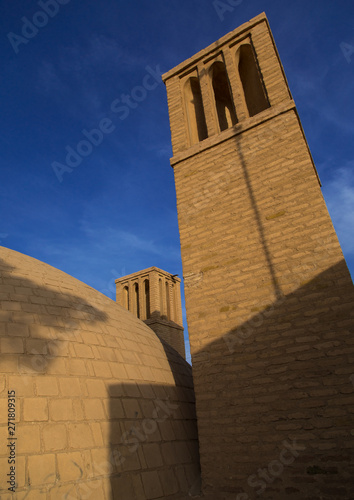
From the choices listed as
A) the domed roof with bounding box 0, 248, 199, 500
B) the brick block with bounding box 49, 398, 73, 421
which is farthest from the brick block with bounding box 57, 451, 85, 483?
the brick block with bounding box 49, 398, 73, 421

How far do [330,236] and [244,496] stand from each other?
3.58 meters

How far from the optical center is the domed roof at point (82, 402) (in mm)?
3703

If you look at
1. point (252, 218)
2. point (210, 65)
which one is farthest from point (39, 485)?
point (210, 65)

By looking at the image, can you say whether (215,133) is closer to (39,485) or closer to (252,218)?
(252,218)

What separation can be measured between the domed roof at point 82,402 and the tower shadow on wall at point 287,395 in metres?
0.73

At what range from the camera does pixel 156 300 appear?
18250mm

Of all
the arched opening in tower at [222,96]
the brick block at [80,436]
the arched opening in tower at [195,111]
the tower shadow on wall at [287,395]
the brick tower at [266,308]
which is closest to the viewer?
the brick block at [80,436]

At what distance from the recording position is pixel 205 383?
204 inches

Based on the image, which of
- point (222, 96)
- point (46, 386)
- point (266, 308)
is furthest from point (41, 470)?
point (222, 96)

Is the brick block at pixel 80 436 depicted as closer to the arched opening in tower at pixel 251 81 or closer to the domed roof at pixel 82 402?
the domed roof at pixel 82 402

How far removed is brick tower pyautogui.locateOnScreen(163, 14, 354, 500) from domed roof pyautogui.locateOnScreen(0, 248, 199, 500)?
0.74 m

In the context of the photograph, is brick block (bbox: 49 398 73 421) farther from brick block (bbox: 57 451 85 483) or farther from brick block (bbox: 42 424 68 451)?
brick block (bbox: 57 451 85 483)

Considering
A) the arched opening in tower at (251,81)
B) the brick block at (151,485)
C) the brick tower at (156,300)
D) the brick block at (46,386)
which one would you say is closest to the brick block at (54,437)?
the brick block at (46,386)

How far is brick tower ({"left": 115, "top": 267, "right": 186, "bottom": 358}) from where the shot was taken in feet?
59.1
